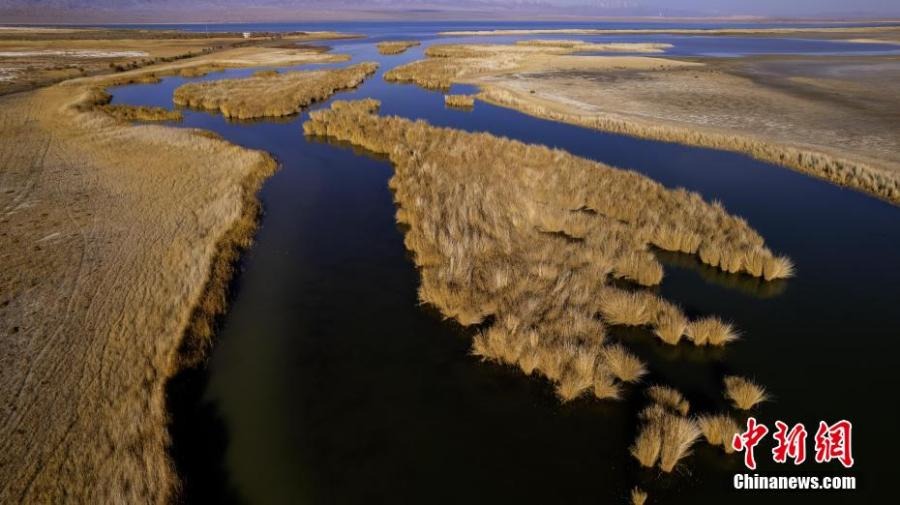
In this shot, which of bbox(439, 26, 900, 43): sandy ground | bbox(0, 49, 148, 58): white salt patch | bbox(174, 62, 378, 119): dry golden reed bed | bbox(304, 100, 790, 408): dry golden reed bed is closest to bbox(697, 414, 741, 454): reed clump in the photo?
bbox(304, 100, 790, 408): dry golden reed bed

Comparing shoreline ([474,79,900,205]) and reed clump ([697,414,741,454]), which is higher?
shoreline ([474,79,900,205])

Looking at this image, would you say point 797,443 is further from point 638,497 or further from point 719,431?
point 638,497

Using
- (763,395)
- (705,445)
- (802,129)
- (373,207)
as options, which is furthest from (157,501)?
(802,129)

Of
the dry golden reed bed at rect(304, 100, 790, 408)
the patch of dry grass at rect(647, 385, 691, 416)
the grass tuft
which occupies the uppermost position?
the dry golden reed bed at rect(304, 100, 790, 408)

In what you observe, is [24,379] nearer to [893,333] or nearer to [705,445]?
[705,445]

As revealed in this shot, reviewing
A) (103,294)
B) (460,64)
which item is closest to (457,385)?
(103,294)

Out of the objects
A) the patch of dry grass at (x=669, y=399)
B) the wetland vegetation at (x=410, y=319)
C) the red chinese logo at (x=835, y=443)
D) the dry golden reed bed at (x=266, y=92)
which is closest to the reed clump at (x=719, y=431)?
the wetland vegetation at (x=410, y=319)

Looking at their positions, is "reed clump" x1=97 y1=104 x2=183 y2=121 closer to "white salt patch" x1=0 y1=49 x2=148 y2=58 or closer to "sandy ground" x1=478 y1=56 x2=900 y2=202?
"sandy ground" x1=478 y1=56 x2=900 y2=202
